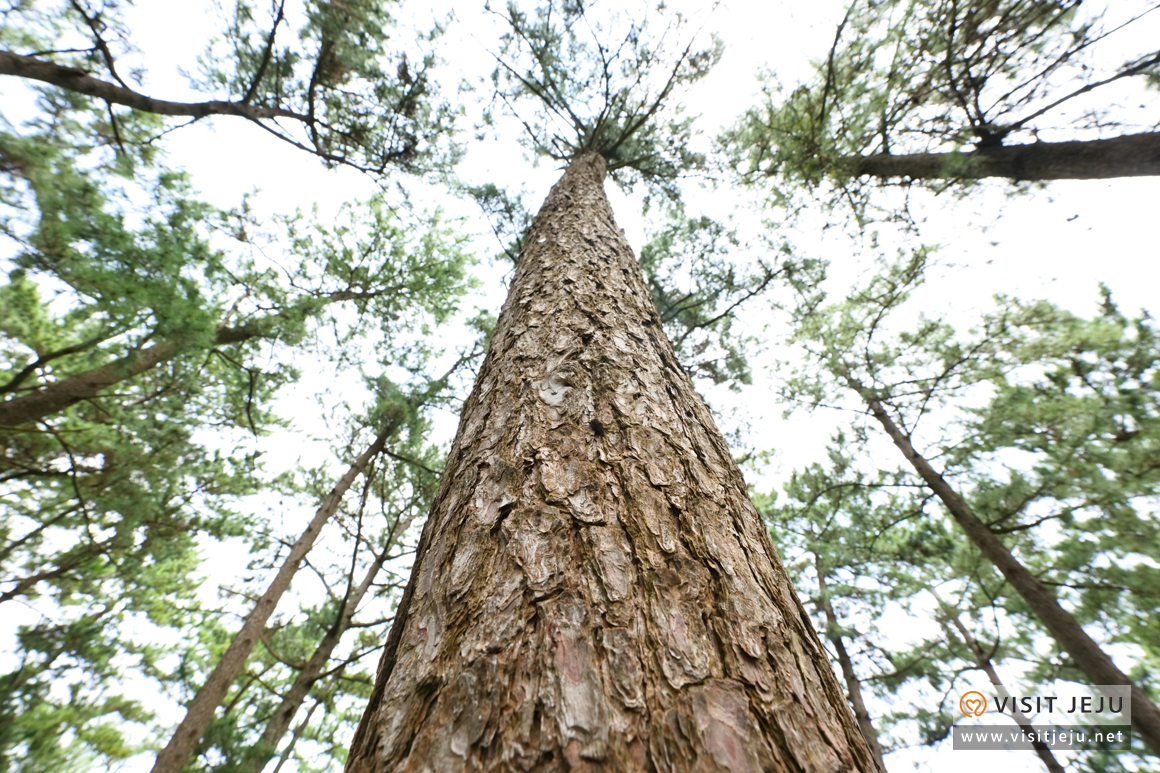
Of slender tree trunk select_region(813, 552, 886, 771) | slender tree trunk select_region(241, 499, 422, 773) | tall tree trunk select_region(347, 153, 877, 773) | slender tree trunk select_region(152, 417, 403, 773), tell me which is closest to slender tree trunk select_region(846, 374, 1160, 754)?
slender tree trunk select_region(813, 552, 886, 771)

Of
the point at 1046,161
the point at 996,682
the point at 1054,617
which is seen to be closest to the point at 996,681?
the point at 996,682

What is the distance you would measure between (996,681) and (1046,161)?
6.57 m

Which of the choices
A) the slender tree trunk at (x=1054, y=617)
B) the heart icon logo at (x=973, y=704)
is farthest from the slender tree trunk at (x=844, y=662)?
the slender tree trunk at (x=1054, y=617)

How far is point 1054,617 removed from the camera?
411 cm

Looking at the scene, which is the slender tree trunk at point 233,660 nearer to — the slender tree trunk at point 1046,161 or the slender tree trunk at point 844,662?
the slender tree trunk at point 1046,161

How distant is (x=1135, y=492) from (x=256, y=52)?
35.0ft

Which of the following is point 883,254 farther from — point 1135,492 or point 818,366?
point 1135,492

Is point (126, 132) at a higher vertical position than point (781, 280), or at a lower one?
lower

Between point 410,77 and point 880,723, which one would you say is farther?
point 880,723

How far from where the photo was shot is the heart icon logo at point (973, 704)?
18.9 ft

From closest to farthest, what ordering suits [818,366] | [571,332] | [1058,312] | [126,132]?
[571,332] → [126,132] → [1058,312] → [818,366]

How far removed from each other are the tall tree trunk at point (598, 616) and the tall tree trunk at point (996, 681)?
6.91m

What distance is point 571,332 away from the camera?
168cm

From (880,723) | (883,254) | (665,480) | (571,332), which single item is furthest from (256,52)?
(880,723)
